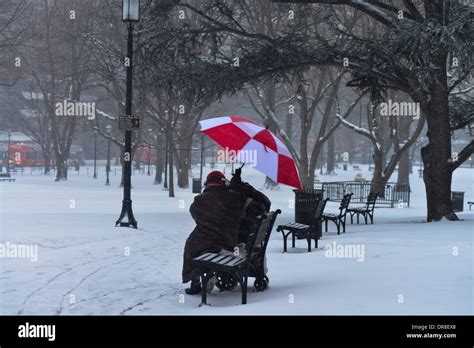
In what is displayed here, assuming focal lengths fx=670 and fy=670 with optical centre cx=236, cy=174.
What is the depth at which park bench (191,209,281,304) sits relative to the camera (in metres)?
7.68

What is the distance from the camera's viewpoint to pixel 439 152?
17.4m

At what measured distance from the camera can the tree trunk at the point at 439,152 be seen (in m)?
17.2

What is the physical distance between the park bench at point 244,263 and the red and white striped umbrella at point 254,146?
1.80 feet

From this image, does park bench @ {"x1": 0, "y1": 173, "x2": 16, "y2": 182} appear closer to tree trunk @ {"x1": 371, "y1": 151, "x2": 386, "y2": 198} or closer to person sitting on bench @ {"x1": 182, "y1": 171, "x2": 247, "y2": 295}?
tree trunk @ {"x1": 371, "y1": 151, "x2": 386, "y2": 198}

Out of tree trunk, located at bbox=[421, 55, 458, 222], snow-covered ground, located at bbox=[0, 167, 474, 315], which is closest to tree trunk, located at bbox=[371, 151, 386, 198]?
tree trunk, located at bbox=[421, 55, 458, 222]

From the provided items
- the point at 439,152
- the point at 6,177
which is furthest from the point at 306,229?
the point at 6,177

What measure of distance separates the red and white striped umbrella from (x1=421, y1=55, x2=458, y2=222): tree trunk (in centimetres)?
973

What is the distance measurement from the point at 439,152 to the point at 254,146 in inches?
404

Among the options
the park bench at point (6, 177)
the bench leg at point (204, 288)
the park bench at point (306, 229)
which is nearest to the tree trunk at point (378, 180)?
the park bench at point (306, 229)

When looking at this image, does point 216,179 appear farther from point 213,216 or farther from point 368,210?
point 368,210

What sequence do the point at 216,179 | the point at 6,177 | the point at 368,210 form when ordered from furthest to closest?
the point at 6,177 < the point at 368,210 < the point at 216,179

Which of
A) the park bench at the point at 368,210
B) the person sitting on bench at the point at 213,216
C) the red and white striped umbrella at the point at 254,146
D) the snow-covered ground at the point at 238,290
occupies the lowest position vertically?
the snow-covered ground at the point at 238,290

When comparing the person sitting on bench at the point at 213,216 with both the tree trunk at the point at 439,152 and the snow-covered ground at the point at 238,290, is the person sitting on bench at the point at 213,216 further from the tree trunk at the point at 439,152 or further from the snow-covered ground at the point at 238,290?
the tree trunk at the point at 439,152

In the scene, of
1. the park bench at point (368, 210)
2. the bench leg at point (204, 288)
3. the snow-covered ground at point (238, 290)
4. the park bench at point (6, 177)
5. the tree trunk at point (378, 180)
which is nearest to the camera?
the snow-covered ground at point (238, 290)
